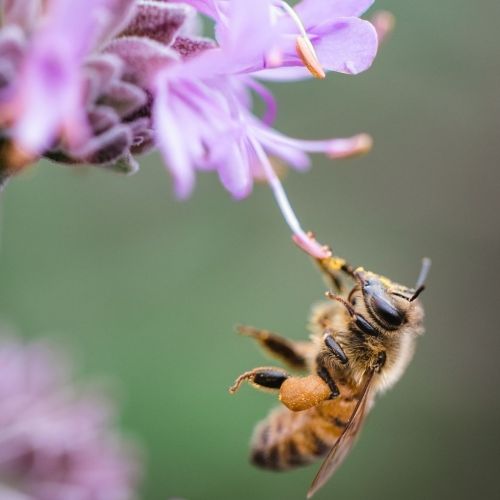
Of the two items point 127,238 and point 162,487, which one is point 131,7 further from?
point 127,238

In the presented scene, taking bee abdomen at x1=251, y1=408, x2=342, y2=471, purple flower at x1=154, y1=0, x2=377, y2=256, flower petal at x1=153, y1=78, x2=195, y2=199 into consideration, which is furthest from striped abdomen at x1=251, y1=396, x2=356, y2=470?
flower petal at x1=153, y1=78, x2=195, y2=199

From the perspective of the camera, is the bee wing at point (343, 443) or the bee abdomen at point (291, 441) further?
the bee abdomen at point (291, 441)

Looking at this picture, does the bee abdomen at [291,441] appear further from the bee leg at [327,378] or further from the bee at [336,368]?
the bee leg at [327,378]

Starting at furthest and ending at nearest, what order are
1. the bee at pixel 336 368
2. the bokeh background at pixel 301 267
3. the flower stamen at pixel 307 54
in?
the bokeh background at pixel 301 267, the bee at pixel 336 368, the flower stamen at pixel 307 54

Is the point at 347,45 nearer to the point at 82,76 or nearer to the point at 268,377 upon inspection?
the point at 82,76

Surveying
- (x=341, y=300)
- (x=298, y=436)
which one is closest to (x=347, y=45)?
(x=341, y=300)

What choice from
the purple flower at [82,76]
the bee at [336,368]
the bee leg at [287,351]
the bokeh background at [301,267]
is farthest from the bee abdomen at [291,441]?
the bokeh background at [301,267]
